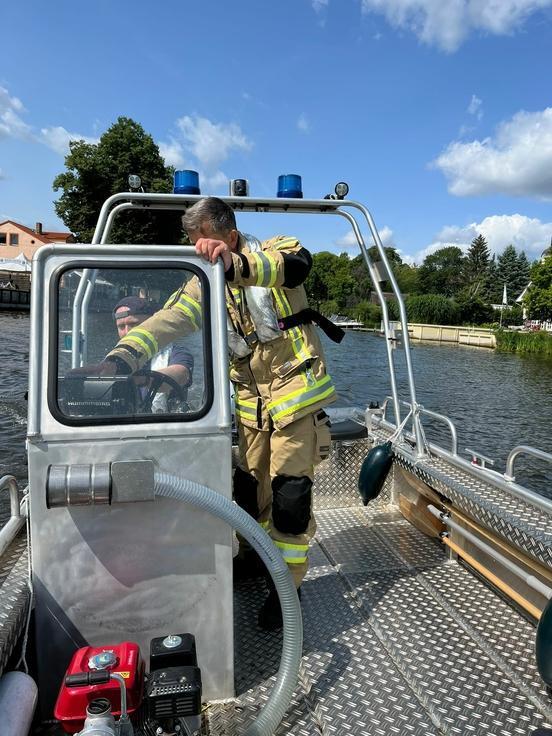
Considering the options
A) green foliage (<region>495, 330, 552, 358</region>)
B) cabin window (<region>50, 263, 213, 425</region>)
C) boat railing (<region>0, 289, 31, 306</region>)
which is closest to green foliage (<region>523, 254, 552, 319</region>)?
green foliage (<region>495, 330, 552, 358</region>)

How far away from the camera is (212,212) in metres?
2.31

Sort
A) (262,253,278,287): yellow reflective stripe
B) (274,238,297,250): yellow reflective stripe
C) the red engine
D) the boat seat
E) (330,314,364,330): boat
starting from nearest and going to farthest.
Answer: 1. the red engine
2. (262,253,278,287): yellow reflective stripe
3. (274,238,297,250): yellow reflective stripe
4. the boat seat
5. (330,314,364,330): boat

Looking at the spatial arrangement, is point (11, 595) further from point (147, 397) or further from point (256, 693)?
point (256, 693)

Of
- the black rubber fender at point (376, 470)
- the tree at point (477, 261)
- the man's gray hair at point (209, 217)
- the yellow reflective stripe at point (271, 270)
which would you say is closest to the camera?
the yellow reflective stripe at point (271, 270)

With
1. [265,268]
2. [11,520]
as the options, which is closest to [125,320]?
[265,268]

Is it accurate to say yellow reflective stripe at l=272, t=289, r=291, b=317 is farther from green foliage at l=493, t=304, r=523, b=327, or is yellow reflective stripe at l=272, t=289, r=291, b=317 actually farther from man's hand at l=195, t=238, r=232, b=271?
green foliage at l=493, t=304, r=523, b=327

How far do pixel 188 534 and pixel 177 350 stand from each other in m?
0.66

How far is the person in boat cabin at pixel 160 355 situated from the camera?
197cm

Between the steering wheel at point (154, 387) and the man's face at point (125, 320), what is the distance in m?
0.16

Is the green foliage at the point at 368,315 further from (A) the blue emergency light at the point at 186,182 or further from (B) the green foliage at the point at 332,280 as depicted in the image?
(A) the blue emergency light at the point at 186,182

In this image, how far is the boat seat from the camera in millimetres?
4125

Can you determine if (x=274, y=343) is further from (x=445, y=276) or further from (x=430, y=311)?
(x=445, y=276)

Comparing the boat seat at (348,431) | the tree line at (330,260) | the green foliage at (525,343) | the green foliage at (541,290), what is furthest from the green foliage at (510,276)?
the boat seat at (348,431)

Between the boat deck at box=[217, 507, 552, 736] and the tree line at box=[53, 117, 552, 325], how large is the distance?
5.33 feet
